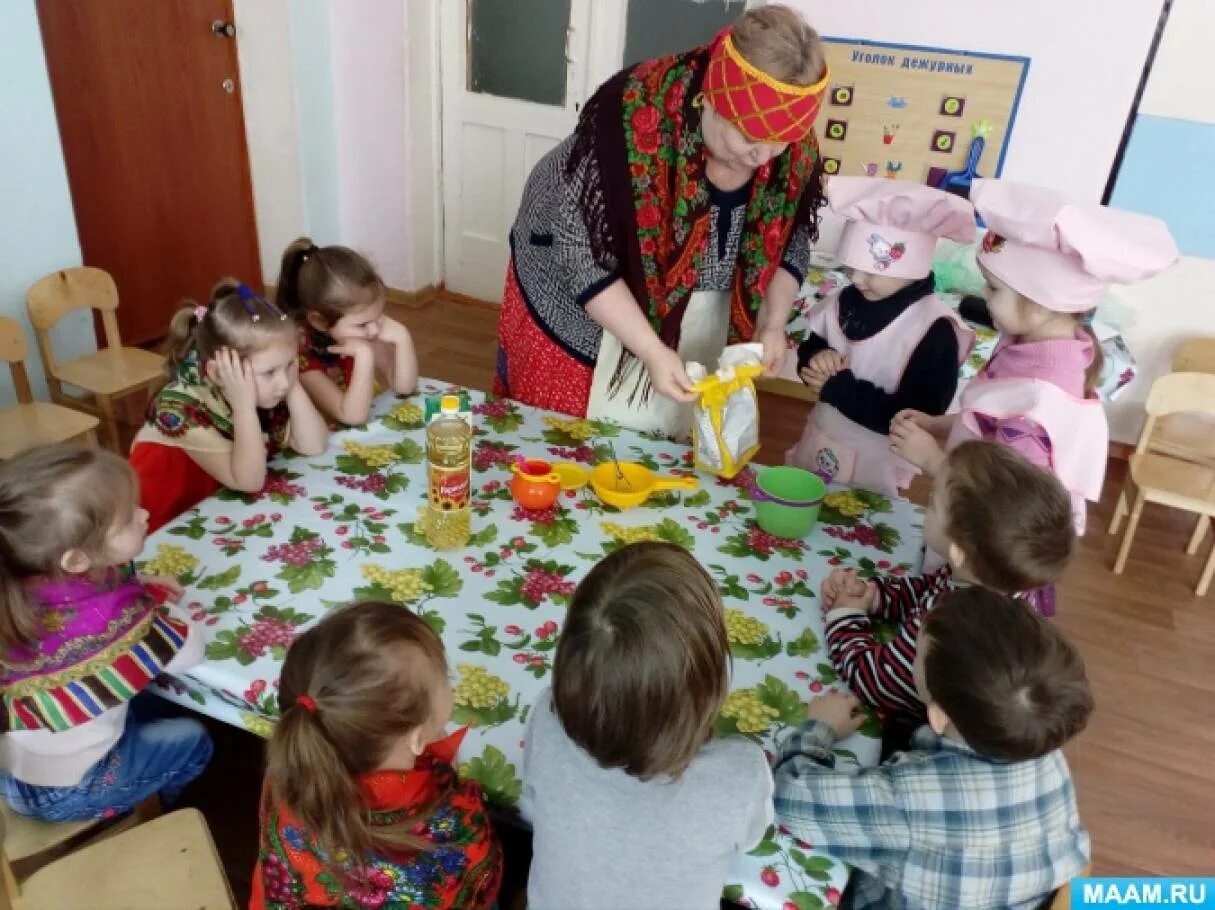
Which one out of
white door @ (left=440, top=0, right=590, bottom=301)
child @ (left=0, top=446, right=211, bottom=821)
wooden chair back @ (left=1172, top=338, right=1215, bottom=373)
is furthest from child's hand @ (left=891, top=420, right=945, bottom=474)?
white door @ (left=440, top=0, right=590, bottom=301)

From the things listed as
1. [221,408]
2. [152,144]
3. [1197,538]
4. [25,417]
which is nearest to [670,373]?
[221,408]

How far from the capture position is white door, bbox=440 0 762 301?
12.8 ft

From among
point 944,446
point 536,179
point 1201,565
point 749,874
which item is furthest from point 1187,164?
point 749,874

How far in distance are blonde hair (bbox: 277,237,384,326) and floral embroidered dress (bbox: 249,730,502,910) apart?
1.09 meters

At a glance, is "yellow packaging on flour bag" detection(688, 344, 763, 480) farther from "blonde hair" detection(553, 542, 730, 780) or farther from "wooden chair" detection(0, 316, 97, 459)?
"wooden chair" detection(0, 316, 97, 459)

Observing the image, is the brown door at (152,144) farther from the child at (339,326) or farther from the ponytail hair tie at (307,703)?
the ponytail hair tie at (307,703)

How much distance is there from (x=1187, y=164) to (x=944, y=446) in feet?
7.87

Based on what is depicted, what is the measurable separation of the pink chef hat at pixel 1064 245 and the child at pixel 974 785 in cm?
70

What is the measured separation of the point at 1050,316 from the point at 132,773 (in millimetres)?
1688

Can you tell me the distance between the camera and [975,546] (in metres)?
1.34

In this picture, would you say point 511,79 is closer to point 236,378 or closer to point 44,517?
point 236,378

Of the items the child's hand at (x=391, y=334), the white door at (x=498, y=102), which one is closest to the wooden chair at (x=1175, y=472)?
the child's hand at (x=391, y=334)

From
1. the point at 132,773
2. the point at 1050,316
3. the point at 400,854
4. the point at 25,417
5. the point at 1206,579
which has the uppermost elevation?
the point at 1050,316

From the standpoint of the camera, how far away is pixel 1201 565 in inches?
128
